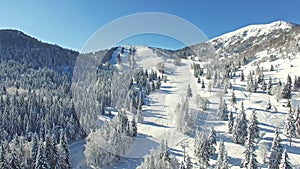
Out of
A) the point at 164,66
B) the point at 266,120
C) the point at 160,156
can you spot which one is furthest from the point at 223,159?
the point at 164,66

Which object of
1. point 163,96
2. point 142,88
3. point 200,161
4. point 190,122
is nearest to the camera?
point 200,161

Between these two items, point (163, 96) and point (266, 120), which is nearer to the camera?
point (266, 120)

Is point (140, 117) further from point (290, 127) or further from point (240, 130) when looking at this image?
point (290, 127)

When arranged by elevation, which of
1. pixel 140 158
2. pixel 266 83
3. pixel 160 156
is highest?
pixel 266 83

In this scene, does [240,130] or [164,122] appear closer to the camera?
[240,130]

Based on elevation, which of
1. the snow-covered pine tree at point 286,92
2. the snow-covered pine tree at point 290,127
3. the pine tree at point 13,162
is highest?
the snow-covered pine tree at point 286,92

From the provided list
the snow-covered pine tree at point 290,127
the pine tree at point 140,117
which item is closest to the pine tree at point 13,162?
the pine tree at point 140,117

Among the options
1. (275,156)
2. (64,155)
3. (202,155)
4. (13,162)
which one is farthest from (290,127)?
(13,162)

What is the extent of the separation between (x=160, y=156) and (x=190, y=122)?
34514mm

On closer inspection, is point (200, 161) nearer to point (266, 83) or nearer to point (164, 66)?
point (266, 83)

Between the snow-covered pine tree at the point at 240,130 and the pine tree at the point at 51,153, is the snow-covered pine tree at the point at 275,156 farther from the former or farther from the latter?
the pine tree at the point at 51,153

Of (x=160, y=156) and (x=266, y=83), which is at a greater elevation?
(x=266, y=83)

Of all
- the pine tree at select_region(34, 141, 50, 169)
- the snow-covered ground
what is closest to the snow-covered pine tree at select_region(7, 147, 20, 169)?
the pine tree at select_region(34, 141, 50, 169)

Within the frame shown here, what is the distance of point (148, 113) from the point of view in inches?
4375
